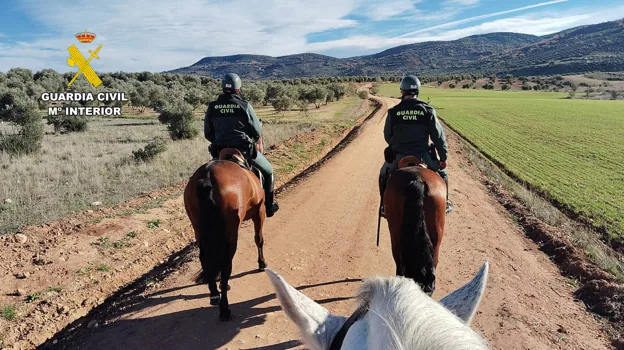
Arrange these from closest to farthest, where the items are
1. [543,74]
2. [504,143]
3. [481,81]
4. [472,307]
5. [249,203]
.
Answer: [472,307], [249,203], [504,143], [481,81], [543,74]

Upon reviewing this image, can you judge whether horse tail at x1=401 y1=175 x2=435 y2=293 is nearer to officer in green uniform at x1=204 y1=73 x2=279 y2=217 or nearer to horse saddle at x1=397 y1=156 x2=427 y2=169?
horse saddle at x1=397 y1=156 x2=427 y2=169

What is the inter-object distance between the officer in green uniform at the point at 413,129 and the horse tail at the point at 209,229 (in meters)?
2.75

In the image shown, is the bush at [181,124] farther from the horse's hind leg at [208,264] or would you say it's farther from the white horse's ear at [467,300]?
the white horse's ear at [467,300]

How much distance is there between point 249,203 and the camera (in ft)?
19.7

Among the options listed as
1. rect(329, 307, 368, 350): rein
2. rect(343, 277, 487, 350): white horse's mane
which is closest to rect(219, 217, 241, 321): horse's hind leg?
rect(329, 307, 368, 350): rein

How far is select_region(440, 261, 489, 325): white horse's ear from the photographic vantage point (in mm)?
2023

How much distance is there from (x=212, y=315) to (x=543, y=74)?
199421mm

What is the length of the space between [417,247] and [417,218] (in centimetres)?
31

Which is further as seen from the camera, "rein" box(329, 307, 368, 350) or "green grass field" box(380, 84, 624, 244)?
"green grass field" box(380, 84, 624, 244)

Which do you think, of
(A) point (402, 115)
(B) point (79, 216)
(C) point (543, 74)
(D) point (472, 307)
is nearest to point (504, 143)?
(A) point (402, 115)

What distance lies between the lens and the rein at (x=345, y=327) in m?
1.67

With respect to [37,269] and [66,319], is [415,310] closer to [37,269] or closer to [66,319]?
[66,319]

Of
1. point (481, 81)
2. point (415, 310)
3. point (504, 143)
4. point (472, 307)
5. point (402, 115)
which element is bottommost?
point (504, 143)

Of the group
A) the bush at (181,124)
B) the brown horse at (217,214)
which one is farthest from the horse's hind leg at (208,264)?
the bush at (181,124)
